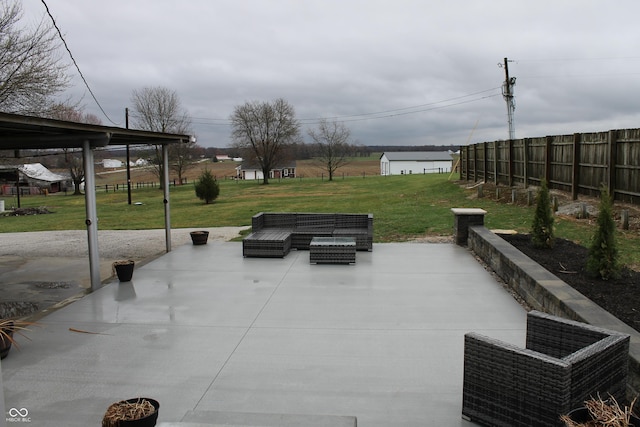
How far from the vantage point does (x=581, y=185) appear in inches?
534

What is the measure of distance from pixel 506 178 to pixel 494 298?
14.9 m

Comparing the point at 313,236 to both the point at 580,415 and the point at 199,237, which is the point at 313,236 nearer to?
the point at 199,237

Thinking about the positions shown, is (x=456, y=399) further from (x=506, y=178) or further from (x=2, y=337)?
(x=506, y=178)

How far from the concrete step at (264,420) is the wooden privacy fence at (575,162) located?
344 inches

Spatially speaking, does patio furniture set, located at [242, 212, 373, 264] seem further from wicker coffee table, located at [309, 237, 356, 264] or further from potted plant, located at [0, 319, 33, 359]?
potted plant, located at [0, 319, 33, 359]

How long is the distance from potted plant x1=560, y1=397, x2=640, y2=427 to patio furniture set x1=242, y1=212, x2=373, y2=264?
5.47 metres

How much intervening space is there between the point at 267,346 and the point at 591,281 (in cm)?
375

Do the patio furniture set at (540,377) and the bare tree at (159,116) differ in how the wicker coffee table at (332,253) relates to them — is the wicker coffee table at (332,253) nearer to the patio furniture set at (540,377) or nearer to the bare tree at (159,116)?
A: the patio furniture set at (540,377)

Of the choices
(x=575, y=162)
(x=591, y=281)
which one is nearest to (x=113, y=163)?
(x=575, y=162)

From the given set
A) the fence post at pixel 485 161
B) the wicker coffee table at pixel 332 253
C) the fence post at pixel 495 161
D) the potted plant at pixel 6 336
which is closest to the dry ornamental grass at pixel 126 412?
the potted plant at pixel 6 336

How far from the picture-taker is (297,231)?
9.62 metres

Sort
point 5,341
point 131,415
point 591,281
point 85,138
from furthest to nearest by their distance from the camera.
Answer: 1. point 85,138
2. point 591,281
3. point 5,341
4. point 131,415

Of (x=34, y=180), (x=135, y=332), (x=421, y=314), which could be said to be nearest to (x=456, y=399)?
(x=421, y=314)

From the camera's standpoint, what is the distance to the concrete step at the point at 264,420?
2.75 meters
